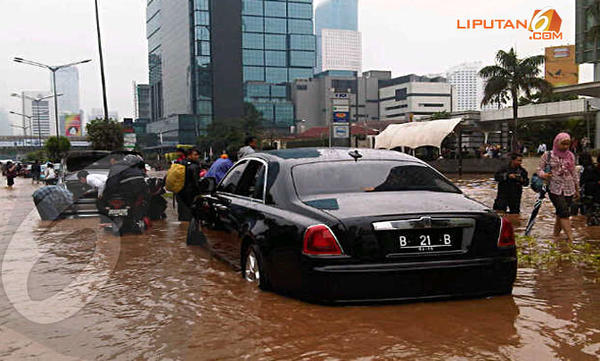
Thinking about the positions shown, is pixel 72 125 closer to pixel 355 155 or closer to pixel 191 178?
pixel 191 178

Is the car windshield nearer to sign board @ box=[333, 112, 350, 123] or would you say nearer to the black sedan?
the black sedan

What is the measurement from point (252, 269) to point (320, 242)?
4.69 ft

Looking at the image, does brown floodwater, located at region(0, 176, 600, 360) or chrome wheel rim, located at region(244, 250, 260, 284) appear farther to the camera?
chrome wheel rim, located at region(244, 250, 260, 284)

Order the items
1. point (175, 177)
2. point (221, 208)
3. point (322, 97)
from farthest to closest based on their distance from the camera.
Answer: point (322, 97) < point (175, 177) < point (221, 208)

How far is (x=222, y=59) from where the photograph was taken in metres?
128

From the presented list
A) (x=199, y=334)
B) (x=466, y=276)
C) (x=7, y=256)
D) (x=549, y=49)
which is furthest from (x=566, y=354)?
(x=549, y=49)

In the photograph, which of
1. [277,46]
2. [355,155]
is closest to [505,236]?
[355,155]

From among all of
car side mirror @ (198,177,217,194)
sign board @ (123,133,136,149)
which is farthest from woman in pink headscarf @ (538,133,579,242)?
sign board @ (123,133,136,149)

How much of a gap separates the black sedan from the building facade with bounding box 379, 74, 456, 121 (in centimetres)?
14002

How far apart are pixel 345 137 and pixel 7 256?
1608 centimetres

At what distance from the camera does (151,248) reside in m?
9.26

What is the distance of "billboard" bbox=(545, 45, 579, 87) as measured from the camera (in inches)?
4614

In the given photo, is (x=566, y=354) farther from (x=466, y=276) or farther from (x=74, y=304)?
(x=74, y=304)

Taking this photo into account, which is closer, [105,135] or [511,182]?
[511,182]
